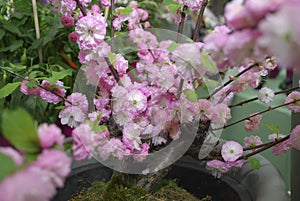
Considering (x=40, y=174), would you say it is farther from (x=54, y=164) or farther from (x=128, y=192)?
(x=128, y=192)

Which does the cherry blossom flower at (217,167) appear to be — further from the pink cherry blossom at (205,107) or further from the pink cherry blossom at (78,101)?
the pink cherry blossom at (78,101)

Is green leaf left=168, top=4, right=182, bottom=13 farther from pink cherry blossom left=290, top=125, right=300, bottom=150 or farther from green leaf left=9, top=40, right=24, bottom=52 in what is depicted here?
green leaf left=9, top=40, right=24, bottom=52

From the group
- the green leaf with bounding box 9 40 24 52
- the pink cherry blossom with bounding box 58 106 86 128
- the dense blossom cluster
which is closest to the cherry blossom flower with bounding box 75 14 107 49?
the dense blossom cluster

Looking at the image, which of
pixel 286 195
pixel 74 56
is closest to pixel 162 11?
pixel 74 56

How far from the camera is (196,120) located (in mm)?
685

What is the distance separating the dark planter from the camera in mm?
688

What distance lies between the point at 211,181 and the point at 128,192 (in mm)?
162

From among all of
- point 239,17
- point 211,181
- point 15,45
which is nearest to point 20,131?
point 239,17

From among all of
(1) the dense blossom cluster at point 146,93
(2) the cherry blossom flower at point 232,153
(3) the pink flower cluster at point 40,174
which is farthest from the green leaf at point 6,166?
(2) the cherry blossom flower at point 232,153

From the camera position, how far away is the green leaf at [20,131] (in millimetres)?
304

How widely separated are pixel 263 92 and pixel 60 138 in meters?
0.48

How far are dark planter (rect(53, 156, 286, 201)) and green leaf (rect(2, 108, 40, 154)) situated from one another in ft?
1.40

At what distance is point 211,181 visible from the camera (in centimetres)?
79

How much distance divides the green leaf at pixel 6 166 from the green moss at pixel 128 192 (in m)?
0.43
